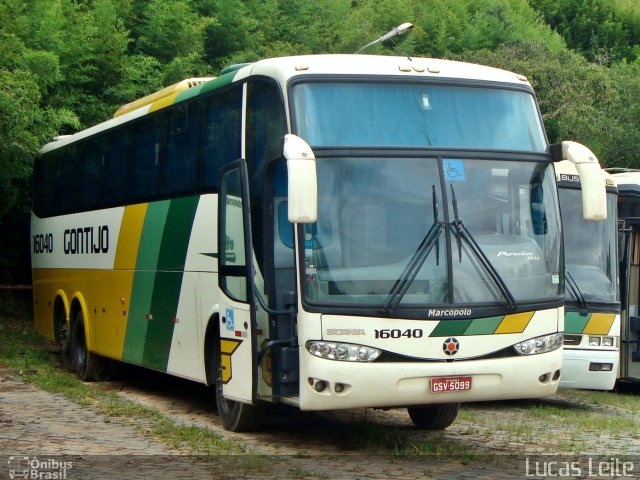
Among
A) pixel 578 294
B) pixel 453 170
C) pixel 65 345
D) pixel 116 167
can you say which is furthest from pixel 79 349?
pixel 453 170

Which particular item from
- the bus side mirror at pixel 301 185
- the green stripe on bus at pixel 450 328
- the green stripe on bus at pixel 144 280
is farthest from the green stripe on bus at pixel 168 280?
the green stripe on bus at pixel 450 328

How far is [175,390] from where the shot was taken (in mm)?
16125

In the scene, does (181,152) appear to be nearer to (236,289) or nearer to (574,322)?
(236,289)

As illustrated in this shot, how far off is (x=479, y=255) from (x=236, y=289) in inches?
93.6

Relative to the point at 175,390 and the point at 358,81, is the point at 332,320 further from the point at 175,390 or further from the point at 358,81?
the point at 175,390

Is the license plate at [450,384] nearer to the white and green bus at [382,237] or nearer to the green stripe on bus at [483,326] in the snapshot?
the white and green bus at [382,237]

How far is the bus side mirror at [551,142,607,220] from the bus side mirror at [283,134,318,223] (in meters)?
2.53

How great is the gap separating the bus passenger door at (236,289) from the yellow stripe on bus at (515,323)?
7.14 ft

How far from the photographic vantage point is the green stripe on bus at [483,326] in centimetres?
973

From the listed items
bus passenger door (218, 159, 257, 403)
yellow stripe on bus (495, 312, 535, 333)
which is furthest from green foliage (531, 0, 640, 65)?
yellow stripe on bus (495, 312, 535, 333)

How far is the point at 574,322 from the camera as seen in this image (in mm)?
15570

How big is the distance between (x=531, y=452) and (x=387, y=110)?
3.33 m

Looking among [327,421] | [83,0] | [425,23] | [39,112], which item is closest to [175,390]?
[327,421]

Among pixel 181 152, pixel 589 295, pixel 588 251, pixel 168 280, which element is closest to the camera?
pixel 181 152
